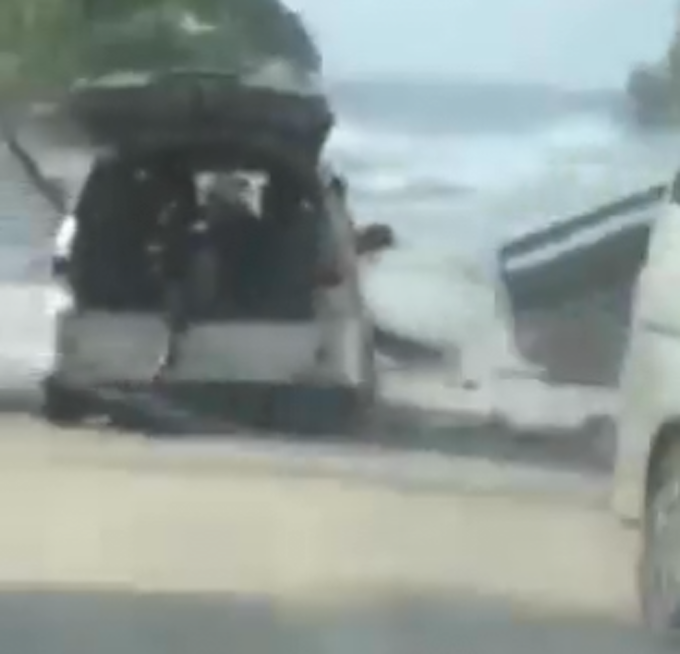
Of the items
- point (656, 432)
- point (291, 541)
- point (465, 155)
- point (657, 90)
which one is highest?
point (657, 90)

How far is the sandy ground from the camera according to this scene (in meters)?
5.62

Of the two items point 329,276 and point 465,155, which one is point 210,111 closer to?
point 329,276

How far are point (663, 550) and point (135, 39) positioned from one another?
2049 millimetres

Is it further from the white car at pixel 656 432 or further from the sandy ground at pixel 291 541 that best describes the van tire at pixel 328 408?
the white car at pixel 656 432

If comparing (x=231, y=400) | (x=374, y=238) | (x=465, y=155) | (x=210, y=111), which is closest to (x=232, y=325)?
(x=231, y=400)

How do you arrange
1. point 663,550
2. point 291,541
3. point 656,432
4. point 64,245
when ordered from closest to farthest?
point 663,550 → point 656,432 → point 291,541 → point 64,245

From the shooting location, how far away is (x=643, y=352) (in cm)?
538

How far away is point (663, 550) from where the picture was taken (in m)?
5.16

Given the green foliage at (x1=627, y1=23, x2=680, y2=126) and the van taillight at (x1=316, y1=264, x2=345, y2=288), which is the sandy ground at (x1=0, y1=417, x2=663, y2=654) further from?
the green foliage at (x1=627, y1=23, x2=680, y2=126)

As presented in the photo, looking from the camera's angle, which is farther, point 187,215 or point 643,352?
point 187,215

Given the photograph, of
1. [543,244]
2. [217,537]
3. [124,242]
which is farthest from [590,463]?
[124,242]

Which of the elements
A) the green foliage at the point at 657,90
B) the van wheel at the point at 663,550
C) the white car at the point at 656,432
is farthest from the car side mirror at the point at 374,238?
the van wheel at the point at 663,550

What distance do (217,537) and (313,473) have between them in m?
0.31

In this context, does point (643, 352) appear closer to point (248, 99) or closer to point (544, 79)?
point (544, 79)
